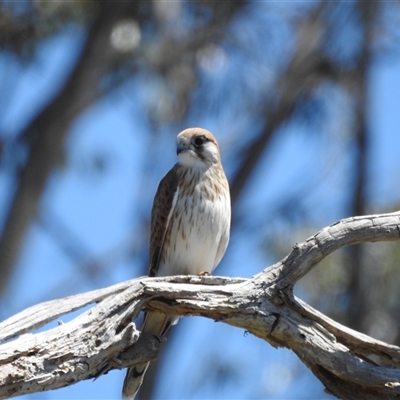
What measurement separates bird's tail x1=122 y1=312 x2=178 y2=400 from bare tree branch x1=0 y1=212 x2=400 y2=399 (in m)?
0.45

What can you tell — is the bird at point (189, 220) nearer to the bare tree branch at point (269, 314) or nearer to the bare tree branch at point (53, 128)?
the bare tree branch at point (269, 314)

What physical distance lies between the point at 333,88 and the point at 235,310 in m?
6.40

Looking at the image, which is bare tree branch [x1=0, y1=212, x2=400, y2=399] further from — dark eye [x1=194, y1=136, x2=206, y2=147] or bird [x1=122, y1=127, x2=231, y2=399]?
dark eye [x1=194, y1=136, x2=206, y2=147]

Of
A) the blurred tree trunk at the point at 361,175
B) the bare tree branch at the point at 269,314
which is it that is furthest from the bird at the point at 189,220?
the blurred tree trunk at the point at 361,175

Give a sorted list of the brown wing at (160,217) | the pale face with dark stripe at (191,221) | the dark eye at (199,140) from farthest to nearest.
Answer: the dark eye at (199,140)
the brown wing at (160,217)
the pale face with dark stripe at (191,221)

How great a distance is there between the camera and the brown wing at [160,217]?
5969mm

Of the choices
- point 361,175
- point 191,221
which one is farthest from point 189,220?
point 361,175

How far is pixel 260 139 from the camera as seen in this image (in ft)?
32.9

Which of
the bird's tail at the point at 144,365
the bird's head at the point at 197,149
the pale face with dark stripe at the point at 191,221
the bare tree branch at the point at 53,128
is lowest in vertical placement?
the bird's tail at the point at 144,365

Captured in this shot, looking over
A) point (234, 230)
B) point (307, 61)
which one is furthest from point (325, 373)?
point (307, 61)

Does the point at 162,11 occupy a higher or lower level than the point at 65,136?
higher

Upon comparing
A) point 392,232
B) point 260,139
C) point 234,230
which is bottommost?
point 392,232

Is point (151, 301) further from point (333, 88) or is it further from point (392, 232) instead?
point (333, 88)

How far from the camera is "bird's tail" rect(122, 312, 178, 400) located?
5164 millimetres
